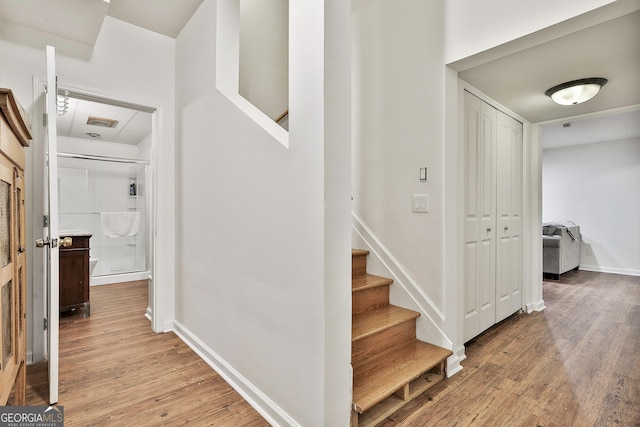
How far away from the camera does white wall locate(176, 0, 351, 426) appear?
54.2 inches

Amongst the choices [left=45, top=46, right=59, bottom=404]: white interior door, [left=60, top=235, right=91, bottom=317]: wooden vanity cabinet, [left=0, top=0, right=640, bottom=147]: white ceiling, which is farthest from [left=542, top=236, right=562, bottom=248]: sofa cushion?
[left=60, top=235, right=91, bottom=317]: wooden vanity cabinet

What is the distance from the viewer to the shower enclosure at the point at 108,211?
4.85 metres

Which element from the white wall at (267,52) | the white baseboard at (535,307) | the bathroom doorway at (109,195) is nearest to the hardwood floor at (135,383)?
the bathroom doorway at (109,195)

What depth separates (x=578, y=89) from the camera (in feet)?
7.86

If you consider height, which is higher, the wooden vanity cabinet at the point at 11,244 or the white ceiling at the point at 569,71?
the white ceiling at the point at 569,71

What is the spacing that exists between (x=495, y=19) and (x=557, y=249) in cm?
439

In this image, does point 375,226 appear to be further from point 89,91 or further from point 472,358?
point 89,91

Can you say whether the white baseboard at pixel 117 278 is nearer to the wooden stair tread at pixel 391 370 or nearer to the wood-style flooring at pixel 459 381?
the wood-style flooring at pixel 459 381

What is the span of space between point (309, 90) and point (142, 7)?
202 cm

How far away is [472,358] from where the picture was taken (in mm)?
2338

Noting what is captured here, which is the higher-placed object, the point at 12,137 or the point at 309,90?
the point at 309,90

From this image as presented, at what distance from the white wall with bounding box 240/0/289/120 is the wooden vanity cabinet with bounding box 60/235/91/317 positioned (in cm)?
243

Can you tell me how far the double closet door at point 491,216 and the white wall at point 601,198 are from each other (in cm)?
384

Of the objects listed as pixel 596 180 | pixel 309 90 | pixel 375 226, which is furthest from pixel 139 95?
pixel 596 180
